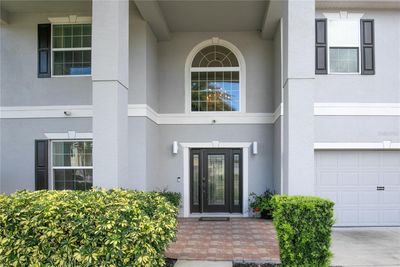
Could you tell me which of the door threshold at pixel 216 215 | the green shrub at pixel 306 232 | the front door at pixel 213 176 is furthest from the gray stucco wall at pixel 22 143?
the green shrub at pixel 306 232

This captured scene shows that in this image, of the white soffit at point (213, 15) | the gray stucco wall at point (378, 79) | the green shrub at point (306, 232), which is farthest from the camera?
the gray stucco wall at point (378, 79)

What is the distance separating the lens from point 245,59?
10.4 meters

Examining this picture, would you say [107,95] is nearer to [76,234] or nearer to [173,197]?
[76,234]

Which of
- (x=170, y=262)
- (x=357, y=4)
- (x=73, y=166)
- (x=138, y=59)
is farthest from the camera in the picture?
(x=73, y=166)

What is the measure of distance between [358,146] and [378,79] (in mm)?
1898

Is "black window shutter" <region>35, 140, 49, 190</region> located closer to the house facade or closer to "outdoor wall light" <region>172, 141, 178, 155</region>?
the house facade

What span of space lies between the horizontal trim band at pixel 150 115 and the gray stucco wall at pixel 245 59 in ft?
0.72

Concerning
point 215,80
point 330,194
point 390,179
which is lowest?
point 330,194

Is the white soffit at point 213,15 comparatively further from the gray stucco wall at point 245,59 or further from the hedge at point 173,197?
the hedge at point 173,197

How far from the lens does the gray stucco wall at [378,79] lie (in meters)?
9.14

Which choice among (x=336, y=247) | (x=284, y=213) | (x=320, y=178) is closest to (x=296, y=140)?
(x=284, y=213)

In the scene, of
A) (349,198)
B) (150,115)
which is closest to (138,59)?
(150,115)

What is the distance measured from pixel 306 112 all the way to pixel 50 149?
7026 mm

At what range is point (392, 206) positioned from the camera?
30.4 ft
